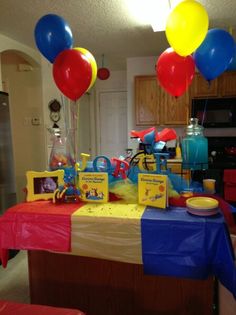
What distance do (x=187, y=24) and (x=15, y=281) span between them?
2392 millimetres

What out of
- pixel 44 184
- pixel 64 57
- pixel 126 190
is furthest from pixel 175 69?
pixel 44 184

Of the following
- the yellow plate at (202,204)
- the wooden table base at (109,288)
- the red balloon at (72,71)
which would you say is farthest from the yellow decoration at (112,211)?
the red balloon at (72,71)

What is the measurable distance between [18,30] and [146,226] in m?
2.80

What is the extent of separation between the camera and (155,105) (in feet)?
12.7

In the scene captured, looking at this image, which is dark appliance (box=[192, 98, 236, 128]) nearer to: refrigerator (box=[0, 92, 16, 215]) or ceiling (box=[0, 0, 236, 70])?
ceiling (box=[0, 0, 236, 70])

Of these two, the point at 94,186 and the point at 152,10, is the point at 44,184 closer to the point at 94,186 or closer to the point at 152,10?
the point at 94,186

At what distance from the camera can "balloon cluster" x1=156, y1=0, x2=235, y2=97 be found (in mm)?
1508

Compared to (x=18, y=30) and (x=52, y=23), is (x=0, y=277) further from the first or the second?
(x=18, y=30)

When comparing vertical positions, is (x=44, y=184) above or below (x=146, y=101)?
below

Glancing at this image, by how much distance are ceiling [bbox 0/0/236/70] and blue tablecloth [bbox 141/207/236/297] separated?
6.59 feet

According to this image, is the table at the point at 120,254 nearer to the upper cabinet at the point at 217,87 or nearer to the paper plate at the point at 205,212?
the paper plate at the point at 205,212

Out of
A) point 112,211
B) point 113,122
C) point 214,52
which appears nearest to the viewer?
point 112,211

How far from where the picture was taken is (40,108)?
3.93m

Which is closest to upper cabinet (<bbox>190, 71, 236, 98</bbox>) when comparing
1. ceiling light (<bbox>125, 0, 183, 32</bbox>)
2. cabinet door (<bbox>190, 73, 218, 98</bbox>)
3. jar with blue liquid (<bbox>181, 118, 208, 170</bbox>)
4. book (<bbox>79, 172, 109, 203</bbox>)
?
cabinet door (<bbox>190, 73, 218, 98</bbox>)
